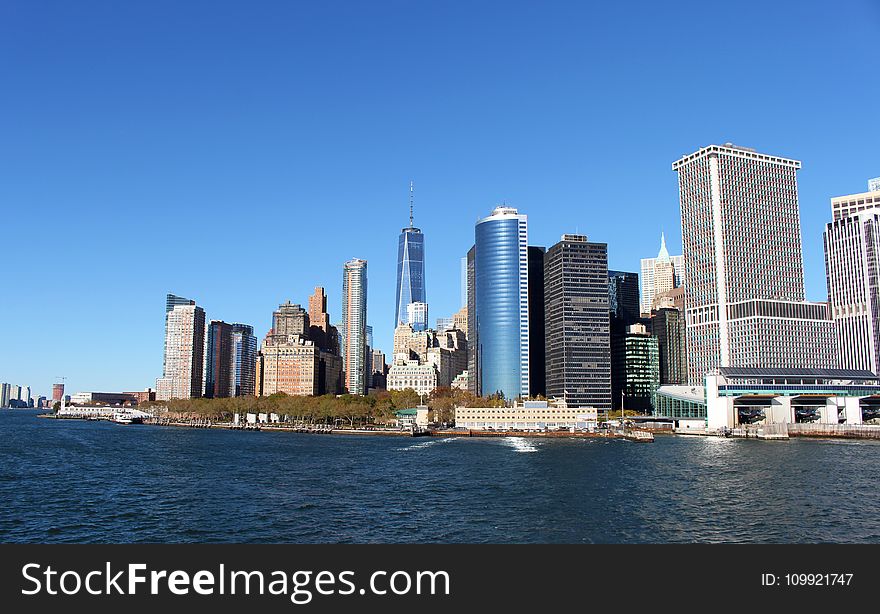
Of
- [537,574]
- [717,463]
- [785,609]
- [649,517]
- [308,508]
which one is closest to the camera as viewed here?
[785,609]

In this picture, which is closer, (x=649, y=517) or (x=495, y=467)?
(x=649, y=517)

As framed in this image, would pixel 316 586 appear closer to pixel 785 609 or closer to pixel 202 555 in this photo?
pixel 202 555

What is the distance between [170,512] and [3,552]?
44.5 meters

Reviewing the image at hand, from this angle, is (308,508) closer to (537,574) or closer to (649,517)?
(649,517)

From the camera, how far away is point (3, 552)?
22406mm

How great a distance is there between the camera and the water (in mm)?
54562

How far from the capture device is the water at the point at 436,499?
179ft

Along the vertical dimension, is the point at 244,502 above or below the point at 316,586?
below

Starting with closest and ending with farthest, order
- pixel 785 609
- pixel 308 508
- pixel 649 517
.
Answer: pixel 785 609 → pixel 649 517 → pixel 308 508

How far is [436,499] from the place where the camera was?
7250cm

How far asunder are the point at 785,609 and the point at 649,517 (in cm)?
4170

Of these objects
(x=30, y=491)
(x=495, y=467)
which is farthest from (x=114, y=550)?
(x=495, y=467)

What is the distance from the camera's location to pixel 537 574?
24.4 m

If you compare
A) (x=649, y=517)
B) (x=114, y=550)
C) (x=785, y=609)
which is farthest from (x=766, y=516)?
(x=114, y=550)
